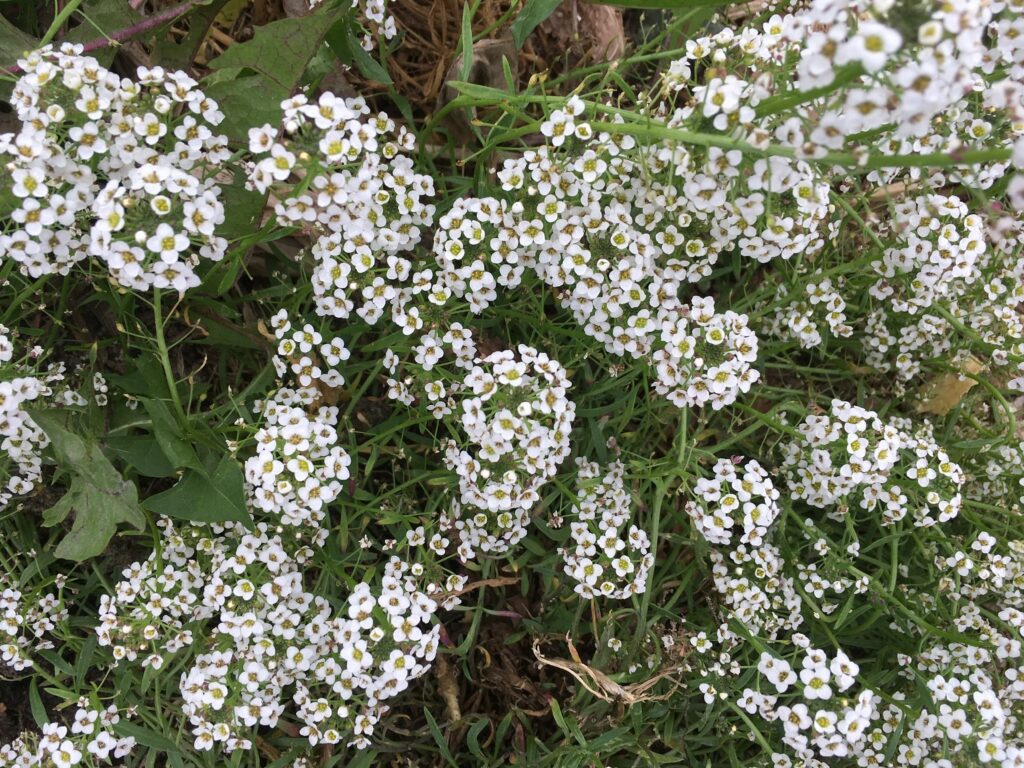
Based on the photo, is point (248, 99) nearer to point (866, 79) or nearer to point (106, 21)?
point (106, 21)

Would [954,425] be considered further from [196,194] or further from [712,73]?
[196,194]

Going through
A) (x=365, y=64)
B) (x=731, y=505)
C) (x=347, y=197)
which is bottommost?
(x=731, y=505)

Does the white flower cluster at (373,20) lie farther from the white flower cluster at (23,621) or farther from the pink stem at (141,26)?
the white flower cluster at (23,621)

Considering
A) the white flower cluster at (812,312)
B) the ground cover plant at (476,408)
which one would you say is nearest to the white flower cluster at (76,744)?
the ground cover plant at (476,408)

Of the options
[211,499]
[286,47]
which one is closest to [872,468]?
[211,499]

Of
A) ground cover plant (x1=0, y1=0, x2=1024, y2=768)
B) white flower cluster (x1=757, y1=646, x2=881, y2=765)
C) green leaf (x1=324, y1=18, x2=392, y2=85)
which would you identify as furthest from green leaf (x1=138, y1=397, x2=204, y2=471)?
white flower cluster (x1=757, y1=646, x2=881, y2=765)

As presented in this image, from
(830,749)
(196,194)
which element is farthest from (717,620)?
(196,194)
